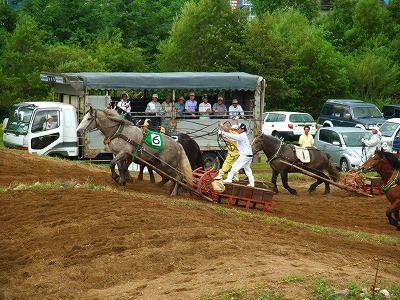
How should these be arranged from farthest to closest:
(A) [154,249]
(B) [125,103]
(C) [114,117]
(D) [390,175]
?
1. (B) [125,103]
2. (D) [390,175]
3. (C) [114,117]
4. (A) [154,249]

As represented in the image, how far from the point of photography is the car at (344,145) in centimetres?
3391

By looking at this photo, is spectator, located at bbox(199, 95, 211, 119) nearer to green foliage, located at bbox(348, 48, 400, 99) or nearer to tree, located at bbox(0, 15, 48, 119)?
tree, located at bbox(0, 15, 48, 119)

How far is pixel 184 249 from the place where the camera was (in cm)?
1485

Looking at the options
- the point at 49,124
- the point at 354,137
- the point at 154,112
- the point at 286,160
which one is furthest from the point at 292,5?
the point at 286,160

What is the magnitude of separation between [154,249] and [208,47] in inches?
1428

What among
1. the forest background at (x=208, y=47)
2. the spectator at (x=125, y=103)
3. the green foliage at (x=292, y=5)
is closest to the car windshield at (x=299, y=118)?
the forest background at (x=208, y=47)

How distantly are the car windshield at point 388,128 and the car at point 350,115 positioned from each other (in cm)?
285

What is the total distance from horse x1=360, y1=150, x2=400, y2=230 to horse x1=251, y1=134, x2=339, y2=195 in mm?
3185

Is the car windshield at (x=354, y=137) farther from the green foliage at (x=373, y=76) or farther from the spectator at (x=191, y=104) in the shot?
the green foliage at (x=373, y=76)

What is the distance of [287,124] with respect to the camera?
47.1 m

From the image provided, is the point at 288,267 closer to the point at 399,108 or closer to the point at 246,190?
the point at 246,190

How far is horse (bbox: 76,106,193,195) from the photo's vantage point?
23.1 metres

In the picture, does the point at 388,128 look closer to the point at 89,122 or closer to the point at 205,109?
the point at 205,109

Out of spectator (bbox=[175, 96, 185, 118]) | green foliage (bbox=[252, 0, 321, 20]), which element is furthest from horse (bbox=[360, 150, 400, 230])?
green foliage (bbox=[252, 0, 321, 20])
